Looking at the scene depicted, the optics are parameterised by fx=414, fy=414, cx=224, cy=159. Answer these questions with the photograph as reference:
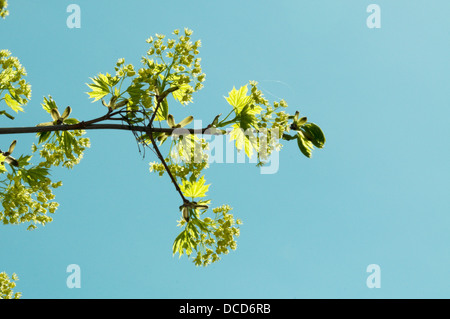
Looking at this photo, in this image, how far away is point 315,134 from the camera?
13.2 feet

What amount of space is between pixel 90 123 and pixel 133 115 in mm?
384

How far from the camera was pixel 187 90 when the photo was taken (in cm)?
405

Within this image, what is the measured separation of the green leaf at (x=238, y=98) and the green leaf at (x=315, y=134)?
656 millimetres

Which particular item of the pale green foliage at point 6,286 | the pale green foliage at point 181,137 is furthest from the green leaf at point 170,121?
the pale green foliage at point 6,286

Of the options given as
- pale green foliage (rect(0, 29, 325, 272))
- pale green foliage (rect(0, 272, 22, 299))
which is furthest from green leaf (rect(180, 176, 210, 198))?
pale green foliage (rect(0, 272, 22, 299))

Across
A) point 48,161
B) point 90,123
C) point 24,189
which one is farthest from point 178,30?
point 24,189

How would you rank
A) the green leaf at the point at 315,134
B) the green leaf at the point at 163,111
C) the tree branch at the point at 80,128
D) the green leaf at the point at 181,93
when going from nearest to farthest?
1. the tree branch at the point at 80,128
2. the green leaf at the point at 315,134
3. the green leaf at the point at 163,111
4. the green leaf at the point at 181,93

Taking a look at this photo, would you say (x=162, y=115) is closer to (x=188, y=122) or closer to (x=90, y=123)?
(x=188, y=122)

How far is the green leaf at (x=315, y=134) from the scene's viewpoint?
4023 millimetres

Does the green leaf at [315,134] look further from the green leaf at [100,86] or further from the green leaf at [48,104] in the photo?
the green leaf at [48,104]

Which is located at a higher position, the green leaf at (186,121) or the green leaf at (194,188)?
the green leaf at (186,121)

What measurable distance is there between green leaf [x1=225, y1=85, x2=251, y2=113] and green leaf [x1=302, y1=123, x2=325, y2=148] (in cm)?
66

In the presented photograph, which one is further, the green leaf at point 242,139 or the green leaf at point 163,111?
the green leaf at point 163,111

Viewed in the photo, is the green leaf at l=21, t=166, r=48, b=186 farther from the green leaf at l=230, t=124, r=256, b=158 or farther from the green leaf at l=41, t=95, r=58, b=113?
the green leaf at l=230, t=124, r=256, b=158
